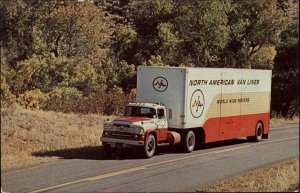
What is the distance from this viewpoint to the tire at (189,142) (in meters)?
20.3

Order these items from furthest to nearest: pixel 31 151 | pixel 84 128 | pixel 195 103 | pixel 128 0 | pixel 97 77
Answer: pixel 128 0
pixel 97 77
pixel 84 128
pixel 195 103
pixel 31 151

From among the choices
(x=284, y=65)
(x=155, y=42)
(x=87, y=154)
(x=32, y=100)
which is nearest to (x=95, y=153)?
(x=87, y=154)

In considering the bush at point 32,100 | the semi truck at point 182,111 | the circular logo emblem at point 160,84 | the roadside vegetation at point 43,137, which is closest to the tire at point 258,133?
the semi truck at point 182,111

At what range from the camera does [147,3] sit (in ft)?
139

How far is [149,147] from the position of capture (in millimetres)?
18969

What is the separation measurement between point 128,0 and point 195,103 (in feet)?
219

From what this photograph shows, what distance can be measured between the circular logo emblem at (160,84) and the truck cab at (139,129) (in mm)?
796

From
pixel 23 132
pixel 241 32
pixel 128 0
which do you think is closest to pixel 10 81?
pixel 23 132

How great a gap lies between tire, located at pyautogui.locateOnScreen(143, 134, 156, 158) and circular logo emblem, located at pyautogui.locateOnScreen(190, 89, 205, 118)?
228 centimetres

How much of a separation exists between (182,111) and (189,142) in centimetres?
130

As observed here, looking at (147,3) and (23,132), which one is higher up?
(147,3)

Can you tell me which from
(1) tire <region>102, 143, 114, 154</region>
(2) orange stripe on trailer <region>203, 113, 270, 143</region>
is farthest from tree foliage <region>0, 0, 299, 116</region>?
(1) tire <region>102, 143, 114, 154</region>

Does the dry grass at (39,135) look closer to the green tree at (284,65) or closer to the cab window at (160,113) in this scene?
the cab window at (160,113)

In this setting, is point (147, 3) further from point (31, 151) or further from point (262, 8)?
point (31, 151)
